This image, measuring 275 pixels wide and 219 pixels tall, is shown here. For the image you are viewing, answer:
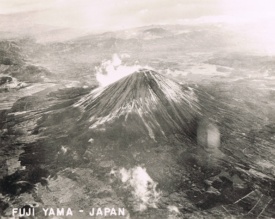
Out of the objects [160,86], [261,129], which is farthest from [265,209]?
[160,86]

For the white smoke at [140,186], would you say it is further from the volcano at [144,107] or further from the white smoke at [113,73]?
the white smoke at [113,73]

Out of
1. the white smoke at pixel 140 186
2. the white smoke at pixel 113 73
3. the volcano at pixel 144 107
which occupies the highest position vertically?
the white smoke at pixel 113 73

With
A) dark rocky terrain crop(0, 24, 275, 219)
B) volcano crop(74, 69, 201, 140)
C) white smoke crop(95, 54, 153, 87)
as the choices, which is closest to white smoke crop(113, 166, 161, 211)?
dark rocky terrain crop(0, 24, 275, 219)

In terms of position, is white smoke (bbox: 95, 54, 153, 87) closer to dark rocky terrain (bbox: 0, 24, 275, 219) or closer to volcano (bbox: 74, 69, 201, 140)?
volcano (bbox: 74, 69, 201, 140)

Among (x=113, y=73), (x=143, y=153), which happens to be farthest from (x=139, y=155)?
(x=113, y=73)

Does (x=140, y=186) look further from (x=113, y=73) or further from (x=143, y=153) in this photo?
(x=113, y=73)

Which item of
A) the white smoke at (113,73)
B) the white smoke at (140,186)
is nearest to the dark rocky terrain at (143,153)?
the white smoke at (140,186)

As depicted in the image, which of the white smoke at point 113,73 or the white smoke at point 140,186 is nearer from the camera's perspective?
the white smoke at point 140,186
